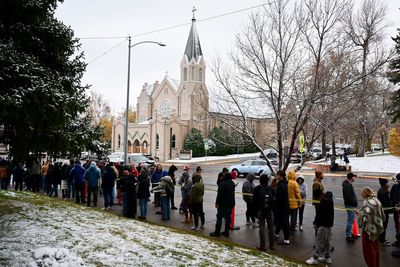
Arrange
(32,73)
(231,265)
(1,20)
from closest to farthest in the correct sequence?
(231,265), (32,73), (1,20)

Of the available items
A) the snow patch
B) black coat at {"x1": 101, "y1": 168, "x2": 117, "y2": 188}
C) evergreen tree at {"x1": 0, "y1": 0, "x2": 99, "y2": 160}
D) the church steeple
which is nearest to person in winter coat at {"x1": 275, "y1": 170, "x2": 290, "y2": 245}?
evergreen tree at {"x1": 0, "y1": 0, "x2": 99, "y2": 160}

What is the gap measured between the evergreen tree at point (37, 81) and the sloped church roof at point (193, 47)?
57.0 m

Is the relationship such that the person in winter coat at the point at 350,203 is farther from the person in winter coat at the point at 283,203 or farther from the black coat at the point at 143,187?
the black coat at the point at 143,187

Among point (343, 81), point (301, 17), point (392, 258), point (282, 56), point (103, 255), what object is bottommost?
point (392, 258)

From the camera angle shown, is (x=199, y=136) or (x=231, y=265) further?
(x=199, y=136)

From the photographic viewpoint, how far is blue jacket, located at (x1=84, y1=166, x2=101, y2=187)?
13.5 meters

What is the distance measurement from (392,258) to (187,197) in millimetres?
5948

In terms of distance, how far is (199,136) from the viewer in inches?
2231

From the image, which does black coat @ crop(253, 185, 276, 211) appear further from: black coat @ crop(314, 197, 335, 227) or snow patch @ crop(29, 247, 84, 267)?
snow patch @ crop(29, 247, 84, 267)

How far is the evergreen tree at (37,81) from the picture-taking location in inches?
270

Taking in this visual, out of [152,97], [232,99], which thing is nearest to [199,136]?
[152,97]

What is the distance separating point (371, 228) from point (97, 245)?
540 cm

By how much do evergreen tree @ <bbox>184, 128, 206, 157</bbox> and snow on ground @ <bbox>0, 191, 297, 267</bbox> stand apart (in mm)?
46393

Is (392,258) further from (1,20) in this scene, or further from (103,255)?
(1,20)
